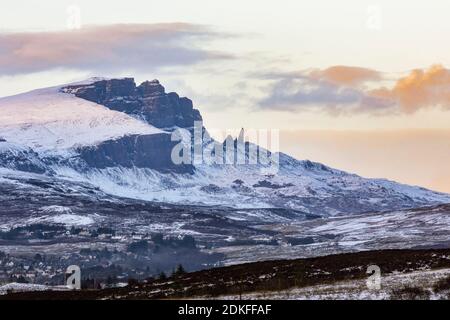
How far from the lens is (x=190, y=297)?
8300 cm

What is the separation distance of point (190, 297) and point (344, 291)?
460 inches

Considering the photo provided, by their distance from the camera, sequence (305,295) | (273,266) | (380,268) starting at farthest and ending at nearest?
1. (273,266)
2. (380,268)
3. (305,295)

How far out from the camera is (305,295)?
77500mm
